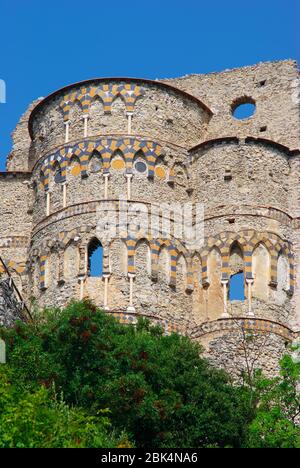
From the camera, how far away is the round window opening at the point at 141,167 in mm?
37062

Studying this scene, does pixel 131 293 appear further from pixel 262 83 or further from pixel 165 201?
pixel 262 83

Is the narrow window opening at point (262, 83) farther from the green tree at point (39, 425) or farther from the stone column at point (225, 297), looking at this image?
the green tree at point (39, 425)

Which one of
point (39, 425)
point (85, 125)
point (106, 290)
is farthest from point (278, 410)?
point (85, 125)

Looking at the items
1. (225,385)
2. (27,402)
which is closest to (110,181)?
(225,385)

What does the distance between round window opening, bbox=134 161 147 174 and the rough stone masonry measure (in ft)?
0.17

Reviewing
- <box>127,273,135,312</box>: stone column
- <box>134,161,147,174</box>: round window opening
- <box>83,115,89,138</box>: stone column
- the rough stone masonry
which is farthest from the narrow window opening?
<box>127,273,135,312</box>: stone column

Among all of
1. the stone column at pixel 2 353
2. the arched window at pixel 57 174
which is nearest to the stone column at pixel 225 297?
the arched window at pixel 57 174

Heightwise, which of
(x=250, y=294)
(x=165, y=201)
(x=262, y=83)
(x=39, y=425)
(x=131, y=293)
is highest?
(x=262, y=83)

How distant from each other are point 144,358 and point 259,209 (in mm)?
7623

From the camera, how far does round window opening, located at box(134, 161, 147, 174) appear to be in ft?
122

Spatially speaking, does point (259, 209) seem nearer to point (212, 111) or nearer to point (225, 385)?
point (212, 111)

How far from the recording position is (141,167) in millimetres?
37125

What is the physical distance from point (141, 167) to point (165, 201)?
1.02 metres

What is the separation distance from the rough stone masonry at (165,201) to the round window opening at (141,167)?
51 millimetres
